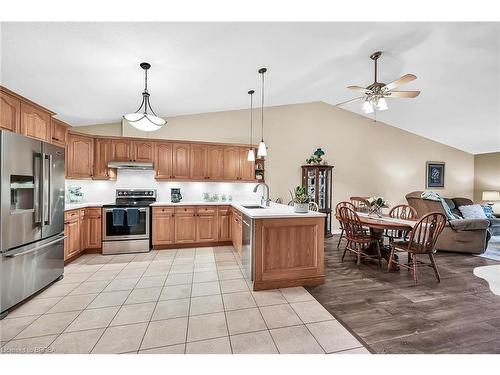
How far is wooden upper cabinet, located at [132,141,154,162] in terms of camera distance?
4.49 meters

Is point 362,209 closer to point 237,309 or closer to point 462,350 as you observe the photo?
point 462,350

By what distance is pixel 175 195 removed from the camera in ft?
15.6

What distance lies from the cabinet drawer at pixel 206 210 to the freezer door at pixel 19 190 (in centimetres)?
238

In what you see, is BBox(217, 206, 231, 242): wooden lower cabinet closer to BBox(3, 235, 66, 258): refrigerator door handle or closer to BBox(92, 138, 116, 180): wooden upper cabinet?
BBox(92, 138, 116, 180): wooden upper cabinet

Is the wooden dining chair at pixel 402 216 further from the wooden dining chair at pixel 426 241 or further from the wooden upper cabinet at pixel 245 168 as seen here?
the wooden upper cabinet at pixel 245 168

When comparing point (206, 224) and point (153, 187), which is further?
point (153, 187)

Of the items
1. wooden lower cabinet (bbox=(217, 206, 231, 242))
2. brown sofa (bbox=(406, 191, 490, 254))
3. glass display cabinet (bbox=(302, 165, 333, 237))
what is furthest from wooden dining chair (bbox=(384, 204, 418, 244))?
wooden lower cabinet (bbox=(217, 206, 231, 242))

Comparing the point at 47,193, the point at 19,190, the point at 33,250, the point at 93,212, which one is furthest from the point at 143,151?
the point at 33,250

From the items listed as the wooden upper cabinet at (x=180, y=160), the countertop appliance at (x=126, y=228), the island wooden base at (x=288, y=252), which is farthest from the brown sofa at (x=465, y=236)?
the countertop appliance at (x=126, y=228)

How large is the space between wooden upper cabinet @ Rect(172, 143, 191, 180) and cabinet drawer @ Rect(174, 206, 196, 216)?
2.23ft

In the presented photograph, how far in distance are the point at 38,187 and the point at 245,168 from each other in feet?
11.3

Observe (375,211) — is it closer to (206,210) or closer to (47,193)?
(206,210)

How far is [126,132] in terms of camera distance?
4.78 metres

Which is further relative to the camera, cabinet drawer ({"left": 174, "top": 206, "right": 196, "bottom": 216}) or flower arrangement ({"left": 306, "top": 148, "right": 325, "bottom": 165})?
flower arrangement ({"left": 306, "top": 148, "right": 325, "bottom": 165})
